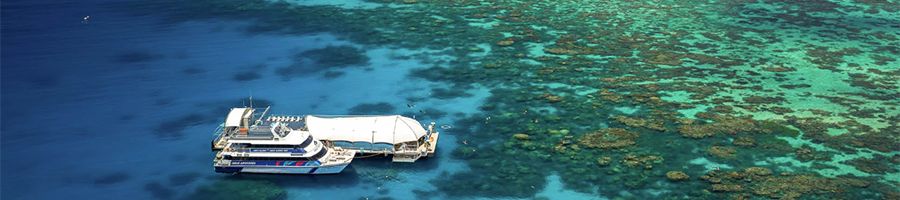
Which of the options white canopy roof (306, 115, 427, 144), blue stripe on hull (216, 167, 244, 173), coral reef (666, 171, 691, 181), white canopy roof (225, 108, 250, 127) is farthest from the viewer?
white canopy roof (306, 115, 427, 144)

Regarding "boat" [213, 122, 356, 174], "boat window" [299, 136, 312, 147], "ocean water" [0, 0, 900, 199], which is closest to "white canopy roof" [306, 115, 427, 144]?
"boat window" [299, 136, 312, 147]

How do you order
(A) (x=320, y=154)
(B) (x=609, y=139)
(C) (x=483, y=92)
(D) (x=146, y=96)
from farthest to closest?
(C) (x=483, y=92) < (D) (x=146, y=96) < (B) (x=609, y=139) < (A) (x=320, y=154)

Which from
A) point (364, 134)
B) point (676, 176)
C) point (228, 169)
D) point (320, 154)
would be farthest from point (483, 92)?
point (228, 169)

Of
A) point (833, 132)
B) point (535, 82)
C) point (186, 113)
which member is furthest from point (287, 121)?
point (833, 132)

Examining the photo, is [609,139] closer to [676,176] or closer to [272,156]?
[676,176]

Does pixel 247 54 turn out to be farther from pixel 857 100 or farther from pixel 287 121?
pixel 857 100

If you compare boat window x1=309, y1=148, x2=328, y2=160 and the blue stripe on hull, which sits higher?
boat window x1=309, y1=148, x2=328, y2=160

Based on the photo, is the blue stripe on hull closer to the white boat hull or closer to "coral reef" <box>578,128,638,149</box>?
the white boat hull
